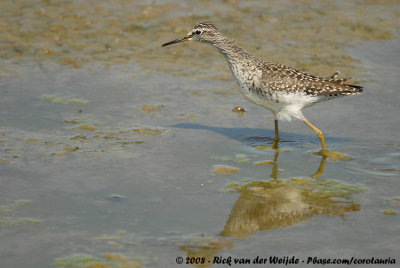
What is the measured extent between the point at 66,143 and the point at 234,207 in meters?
3.05

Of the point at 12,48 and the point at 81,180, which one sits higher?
the point at 12,48

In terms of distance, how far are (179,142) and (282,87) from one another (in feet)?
5.77

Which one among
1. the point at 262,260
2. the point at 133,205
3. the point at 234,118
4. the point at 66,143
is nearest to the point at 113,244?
the point at 133,205

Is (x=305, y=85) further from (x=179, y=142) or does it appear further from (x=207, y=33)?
(x=179, y=142)

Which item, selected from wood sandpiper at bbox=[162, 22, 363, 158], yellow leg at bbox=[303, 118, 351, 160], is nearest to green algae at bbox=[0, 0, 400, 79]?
wood sandpiper at bbox=[162, 22, 363, 158]

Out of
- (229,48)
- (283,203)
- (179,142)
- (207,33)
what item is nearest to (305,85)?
(229,48)

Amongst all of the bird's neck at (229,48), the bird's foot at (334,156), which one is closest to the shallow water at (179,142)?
the bird's foot at (334,156)

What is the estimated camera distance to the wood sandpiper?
8805mm

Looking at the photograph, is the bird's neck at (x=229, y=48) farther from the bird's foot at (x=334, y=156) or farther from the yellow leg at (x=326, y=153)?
the bird's foot at (x=334, y=156)

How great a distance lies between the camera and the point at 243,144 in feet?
30.2

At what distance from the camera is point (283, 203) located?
288 inches

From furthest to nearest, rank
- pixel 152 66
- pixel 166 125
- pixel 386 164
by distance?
1. pixel 152 66
2. pixel 166 125
3. pixel 386 164

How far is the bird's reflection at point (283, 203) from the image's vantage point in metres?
6.75

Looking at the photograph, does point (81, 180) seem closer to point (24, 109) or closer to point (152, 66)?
point (24, 109)
